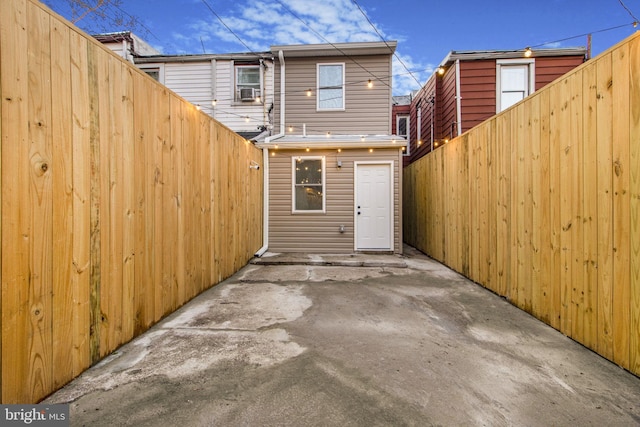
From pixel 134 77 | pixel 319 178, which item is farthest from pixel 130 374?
pixel 319 178

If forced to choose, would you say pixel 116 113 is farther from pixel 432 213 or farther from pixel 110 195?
pixel 432 213

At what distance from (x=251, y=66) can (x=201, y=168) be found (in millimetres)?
6197

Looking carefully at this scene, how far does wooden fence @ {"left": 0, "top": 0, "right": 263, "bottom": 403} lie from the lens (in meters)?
1.46

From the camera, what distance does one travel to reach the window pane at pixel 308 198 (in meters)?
6.65

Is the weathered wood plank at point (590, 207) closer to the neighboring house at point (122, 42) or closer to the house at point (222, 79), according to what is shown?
the house at point (222, 79)

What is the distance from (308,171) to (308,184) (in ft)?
0.98

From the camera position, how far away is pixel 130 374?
188 cm

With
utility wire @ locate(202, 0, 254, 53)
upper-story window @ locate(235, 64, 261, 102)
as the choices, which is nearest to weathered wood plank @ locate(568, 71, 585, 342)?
utility wire @ locate(202, 0, 254, 53)

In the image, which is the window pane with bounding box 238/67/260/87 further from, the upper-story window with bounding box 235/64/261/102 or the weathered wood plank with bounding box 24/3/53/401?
the weathered wood plank with bounding box 24/3/53/401

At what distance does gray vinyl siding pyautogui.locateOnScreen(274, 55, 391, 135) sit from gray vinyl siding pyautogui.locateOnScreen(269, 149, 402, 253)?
4.33 feet

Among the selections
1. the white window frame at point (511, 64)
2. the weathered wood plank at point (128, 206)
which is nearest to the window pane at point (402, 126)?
the white window frame at point (511, 64)

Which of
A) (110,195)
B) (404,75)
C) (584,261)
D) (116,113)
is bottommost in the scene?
(584,261)

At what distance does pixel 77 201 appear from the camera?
1.83 meters

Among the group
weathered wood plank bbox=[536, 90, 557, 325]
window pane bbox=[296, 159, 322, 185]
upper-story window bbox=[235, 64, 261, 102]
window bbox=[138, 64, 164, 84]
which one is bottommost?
weathered wood plank bbox=[536, 90, 557, 325]
